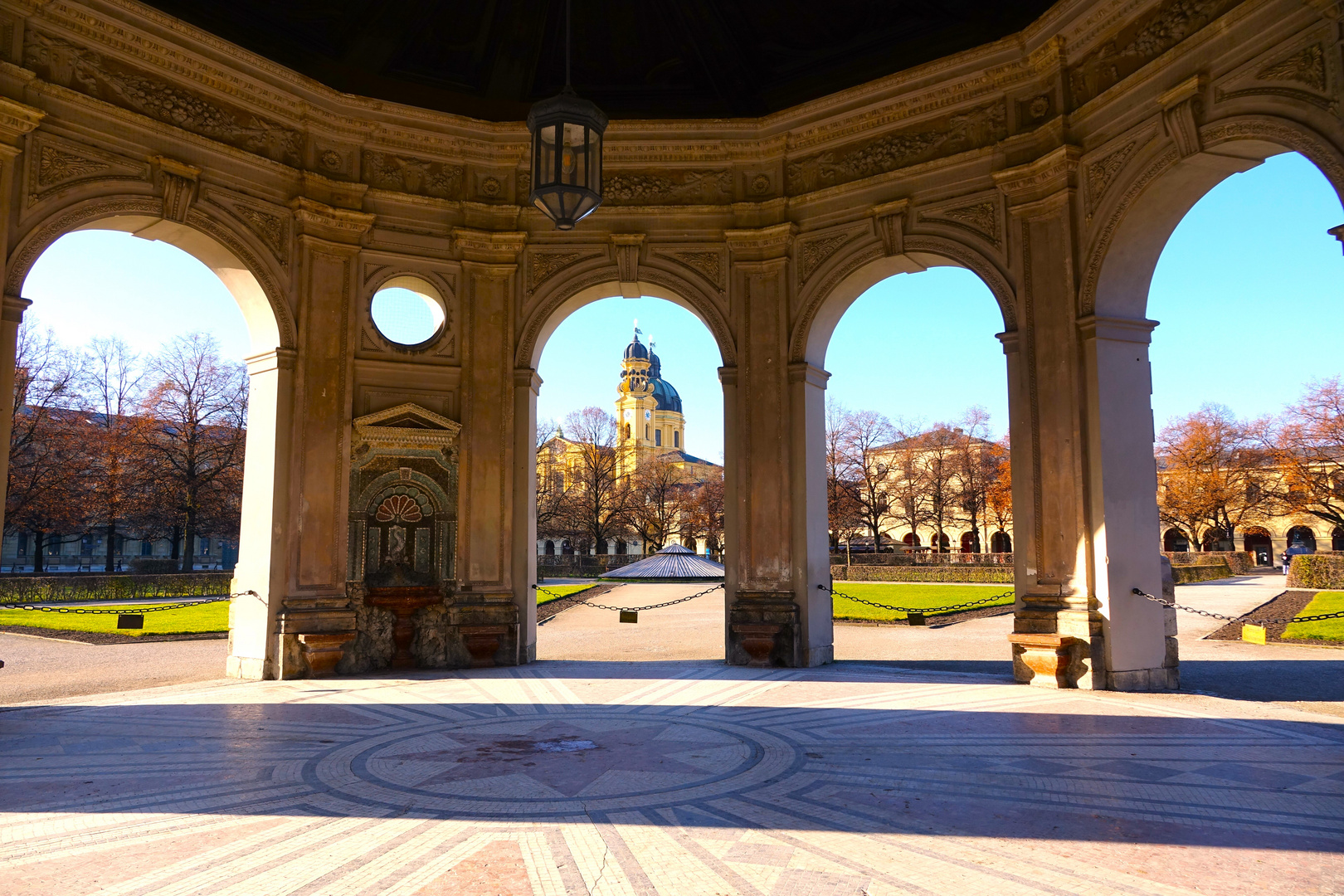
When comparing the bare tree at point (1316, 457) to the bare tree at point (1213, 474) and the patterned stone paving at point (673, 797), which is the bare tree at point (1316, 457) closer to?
the bare tree at point (1213, 474)

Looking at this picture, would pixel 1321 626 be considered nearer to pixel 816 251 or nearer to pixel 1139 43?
pixel 816 251

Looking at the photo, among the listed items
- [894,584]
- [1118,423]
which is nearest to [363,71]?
[1118,423]

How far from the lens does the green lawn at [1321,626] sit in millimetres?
16625

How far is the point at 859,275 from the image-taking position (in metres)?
13.7

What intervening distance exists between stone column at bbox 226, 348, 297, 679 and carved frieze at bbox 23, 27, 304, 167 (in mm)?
2977

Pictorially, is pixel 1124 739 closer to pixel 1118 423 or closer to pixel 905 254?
pixel 1118 423

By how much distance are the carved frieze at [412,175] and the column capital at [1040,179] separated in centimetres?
810

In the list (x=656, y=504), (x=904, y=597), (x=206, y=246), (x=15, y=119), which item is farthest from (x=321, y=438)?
(x=656, y=504)

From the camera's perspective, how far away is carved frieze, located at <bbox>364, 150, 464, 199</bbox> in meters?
13.8

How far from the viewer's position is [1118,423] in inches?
436

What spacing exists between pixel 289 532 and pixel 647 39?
9251 mm

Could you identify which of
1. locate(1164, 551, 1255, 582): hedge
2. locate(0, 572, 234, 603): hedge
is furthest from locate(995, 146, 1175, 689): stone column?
locate(1164, 551, 1255, 582): hedge

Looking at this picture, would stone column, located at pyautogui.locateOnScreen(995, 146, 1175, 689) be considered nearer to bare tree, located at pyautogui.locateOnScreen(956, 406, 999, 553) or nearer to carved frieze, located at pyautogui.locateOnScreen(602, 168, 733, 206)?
carved frieze, located at pyautogui.locateOnScreen(602, 168, 733, 206)

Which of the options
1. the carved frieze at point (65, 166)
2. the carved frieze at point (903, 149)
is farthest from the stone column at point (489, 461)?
the carved frieze at point (903, 149)
